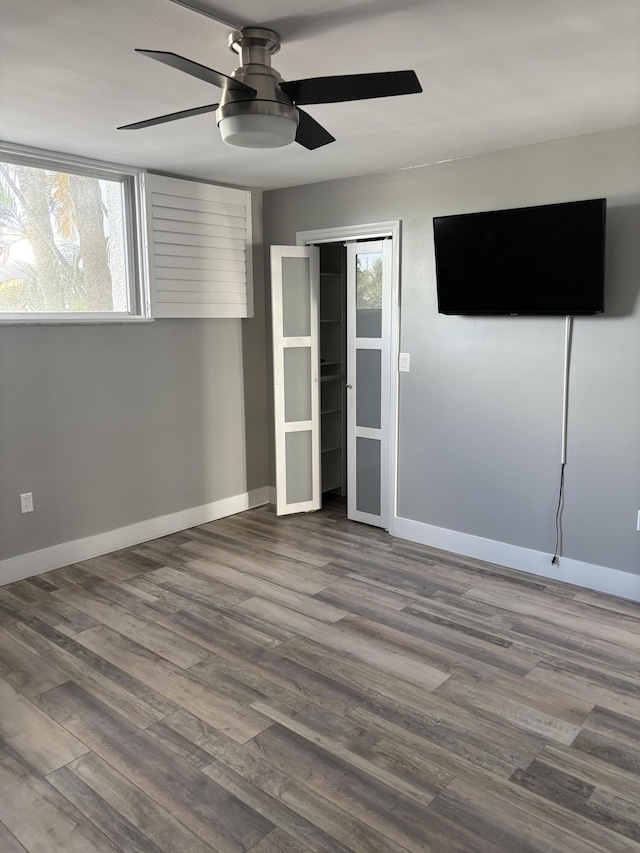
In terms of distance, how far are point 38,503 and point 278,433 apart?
175cm

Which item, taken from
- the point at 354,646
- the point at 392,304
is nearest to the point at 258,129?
the point at 354,646

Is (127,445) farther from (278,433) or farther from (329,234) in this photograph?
(329,234)

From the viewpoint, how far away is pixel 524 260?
3.50 m

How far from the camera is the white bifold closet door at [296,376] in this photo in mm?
4746

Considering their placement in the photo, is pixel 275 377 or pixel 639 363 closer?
pixel 639 363

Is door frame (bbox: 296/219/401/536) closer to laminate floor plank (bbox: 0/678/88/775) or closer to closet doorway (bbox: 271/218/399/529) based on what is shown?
closet doorway (bbox: 271/218/399/529)

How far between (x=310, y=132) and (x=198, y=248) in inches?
90.4

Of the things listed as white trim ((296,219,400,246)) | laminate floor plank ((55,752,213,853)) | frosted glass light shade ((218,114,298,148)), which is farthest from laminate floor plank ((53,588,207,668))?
white trim ((296,219,400,246))

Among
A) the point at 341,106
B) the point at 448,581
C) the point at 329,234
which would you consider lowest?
the point at 448,581

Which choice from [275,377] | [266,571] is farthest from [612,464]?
[275,377]

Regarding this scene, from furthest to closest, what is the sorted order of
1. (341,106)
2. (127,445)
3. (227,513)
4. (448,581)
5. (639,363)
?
(227,513) < (127,445) < (448,581) < (639,363) < (341,106)

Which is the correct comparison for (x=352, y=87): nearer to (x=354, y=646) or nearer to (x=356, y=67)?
(x=356, y=67)

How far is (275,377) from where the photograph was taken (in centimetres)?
479

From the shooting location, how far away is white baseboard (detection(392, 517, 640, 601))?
354cm
